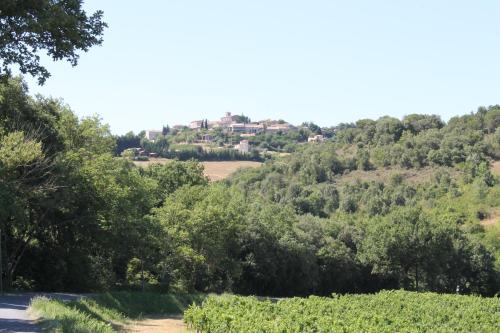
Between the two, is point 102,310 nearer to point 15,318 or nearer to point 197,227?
point 15,318

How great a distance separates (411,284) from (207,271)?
94.7 ft

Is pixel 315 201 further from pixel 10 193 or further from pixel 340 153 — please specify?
pixel 10 193

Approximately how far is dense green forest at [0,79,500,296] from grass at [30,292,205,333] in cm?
417

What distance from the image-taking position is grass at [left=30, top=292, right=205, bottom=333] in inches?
586

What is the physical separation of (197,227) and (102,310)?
1882 cm

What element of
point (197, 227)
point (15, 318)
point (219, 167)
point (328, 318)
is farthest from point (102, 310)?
point (219, 167)

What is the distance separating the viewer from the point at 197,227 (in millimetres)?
43750

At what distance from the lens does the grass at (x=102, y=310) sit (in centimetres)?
1488

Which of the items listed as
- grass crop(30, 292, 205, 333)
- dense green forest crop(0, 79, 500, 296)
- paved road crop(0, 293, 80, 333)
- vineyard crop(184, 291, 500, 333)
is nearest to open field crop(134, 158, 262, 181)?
dense green forest crop(0, 79, 500, 296)

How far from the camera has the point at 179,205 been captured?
44.4 m

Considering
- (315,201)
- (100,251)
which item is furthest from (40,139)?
(315,201)

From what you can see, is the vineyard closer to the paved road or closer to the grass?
the grass

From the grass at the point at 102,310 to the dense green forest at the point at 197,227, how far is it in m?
4.17

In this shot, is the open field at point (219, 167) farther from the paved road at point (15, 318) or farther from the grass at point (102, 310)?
the paved road at point (15, 318)
